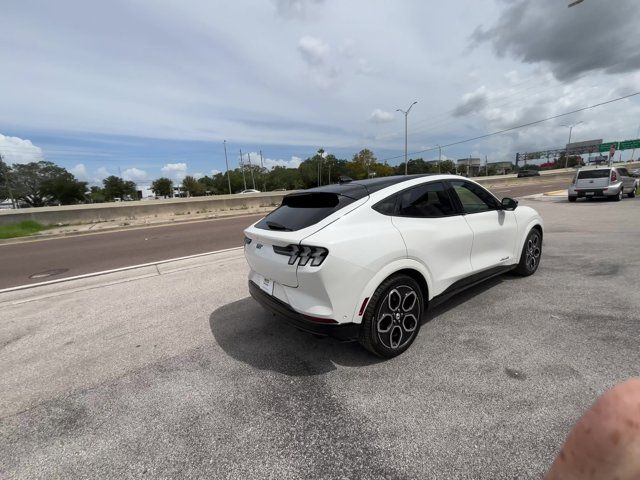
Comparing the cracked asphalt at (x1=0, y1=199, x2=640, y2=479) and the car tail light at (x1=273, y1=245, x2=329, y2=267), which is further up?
the car tail light at (x1=273, y1=245, x2=329, y2=267)

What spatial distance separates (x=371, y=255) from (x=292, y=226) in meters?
0.77

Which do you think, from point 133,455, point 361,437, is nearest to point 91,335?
point 133,455

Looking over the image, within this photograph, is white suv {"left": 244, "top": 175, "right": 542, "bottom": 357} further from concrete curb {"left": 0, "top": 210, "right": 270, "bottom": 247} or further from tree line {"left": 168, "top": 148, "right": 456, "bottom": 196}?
tree line {"left": 168, "top": 148, "right": 456, "bottom": 196}

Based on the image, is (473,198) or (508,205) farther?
(508,205)

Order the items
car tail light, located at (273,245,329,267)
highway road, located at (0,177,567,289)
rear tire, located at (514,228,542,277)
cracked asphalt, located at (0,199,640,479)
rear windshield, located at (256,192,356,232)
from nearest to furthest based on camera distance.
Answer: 1. cracked asphalt, located at (0,199,640,479)
2. car tail light, located at (273,245,329,267)
3. rear windshield, located at (256,192,356,232)
4. rear tire, located at (514,228,542,277)
5. highway road, located at (0,177,567,289)

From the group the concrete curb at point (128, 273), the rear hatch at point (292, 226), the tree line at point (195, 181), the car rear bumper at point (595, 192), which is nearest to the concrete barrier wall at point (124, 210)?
the concrete curb at point (128, 273)

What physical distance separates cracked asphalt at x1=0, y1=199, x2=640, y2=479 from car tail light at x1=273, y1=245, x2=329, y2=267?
40.8 inches

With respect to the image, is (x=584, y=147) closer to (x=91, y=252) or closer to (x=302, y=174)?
(x=302, y=174)

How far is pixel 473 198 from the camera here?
159 inches

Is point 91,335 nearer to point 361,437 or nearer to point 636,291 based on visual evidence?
point 361,437

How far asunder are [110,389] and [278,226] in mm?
2038

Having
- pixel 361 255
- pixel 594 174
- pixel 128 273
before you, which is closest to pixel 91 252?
pixel 128 273

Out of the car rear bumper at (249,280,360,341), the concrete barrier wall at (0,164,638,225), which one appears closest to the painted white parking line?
the car rear bumper at (249,280,360,341)

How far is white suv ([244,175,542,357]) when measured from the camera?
2588mm
